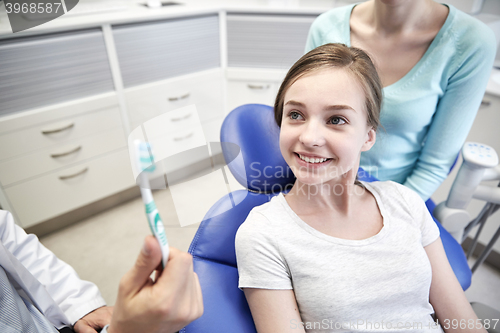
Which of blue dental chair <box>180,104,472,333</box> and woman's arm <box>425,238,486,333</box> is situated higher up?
blue dental chair <box>180,104,472,333</box>

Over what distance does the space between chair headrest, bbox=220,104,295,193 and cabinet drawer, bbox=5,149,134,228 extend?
889 mm

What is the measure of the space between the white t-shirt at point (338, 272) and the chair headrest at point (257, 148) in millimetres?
132

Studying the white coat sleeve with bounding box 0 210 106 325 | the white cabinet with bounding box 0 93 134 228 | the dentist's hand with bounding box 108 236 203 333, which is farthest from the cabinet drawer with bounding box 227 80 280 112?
the dentist's hand with bounding box 108 236 203 333

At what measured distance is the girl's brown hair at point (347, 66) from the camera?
787mm

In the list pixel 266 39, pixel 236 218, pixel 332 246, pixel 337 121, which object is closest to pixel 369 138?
pixel 337 121

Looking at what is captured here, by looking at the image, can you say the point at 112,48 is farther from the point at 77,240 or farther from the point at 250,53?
the point at 77,240

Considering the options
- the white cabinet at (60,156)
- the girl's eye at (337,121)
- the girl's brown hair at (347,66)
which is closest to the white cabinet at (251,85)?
the white cabinet at (60,156)

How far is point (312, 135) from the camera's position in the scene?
28.6 inches

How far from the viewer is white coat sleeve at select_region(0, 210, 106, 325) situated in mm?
833

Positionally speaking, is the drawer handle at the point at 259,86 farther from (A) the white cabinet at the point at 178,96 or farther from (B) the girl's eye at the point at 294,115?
(B) the girl's eye at the point at 294,115

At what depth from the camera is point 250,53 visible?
216cm

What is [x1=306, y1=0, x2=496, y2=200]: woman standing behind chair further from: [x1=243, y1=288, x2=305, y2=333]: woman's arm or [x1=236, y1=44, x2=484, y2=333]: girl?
[x1=243, y1=288, x2=305, y2=333]: woman's arm

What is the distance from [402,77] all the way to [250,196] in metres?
0.63

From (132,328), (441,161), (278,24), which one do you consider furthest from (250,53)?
(132,328)
